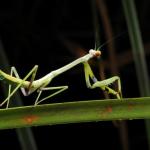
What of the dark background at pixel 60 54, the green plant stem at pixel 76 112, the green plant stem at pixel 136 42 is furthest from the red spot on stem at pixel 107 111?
the dark background at pixel 60 54

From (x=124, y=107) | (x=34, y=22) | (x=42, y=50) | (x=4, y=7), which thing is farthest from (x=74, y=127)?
(x=124, y=107)

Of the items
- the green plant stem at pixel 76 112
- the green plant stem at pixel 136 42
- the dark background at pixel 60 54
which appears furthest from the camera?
the dark background at pixel 60 54

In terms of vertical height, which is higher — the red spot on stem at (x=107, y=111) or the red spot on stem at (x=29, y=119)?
the red spot on stem at (x=29, y=119)

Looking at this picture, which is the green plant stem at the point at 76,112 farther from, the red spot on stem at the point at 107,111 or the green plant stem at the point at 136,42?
the green plant stem at the point at 136,42

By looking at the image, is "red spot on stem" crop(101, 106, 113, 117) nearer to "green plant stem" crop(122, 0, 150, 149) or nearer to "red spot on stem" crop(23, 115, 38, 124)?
"red spot on stem" crop(23, 115, 38, 124)

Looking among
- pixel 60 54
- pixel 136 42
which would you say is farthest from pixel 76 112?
pixel 60 54

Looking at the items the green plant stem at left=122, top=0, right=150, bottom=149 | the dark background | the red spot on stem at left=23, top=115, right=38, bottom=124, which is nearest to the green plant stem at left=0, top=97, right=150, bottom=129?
the red spot on stem at left=23, top=115, right=38, bottom=124
